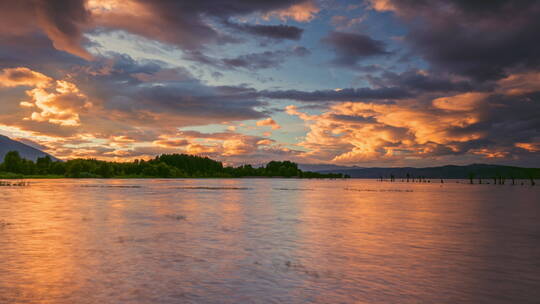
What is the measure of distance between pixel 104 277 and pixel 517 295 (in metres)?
15.6

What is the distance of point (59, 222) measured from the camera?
3503 cm

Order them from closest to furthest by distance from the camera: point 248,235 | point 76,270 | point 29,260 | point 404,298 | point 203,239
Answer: point 404,298, point 76,270, point 29,260, point 203,239, point 248,235

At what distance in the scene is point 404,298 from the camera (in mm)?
13672

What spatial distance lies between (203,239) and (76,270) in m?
10.2

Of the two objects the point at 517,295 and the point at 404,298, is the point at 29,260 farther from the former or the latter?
the point at 517,295

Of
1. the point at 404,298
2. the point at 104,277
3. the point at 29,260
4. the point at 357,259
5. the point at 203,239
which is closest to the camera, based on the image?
the point at 404,298

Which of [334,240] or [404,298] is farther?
[334,240]

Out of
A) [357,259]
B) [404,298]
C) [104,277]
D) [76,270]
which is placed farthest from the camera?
[357,259]

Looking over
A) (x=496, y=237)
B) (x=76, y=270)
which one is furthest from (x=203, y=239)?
(x=496, y=237)

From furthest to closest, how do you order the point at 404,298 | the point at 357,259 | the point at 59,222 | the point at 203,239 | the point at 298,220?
the point at 298,220
the point at 59,222
the point at 203,239
the point at 357,259
the point at 404,298

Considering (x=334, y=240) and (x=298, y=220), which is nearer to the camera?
(x=334, y=240)

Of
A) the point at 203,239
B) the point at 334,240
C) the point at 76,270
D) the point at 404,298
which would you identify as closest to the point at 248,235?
the point at 203,239

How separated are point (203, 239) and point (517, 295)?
1806 cm

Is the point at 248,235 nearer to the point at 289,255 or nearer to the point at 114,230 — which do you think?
the point at 289,255
